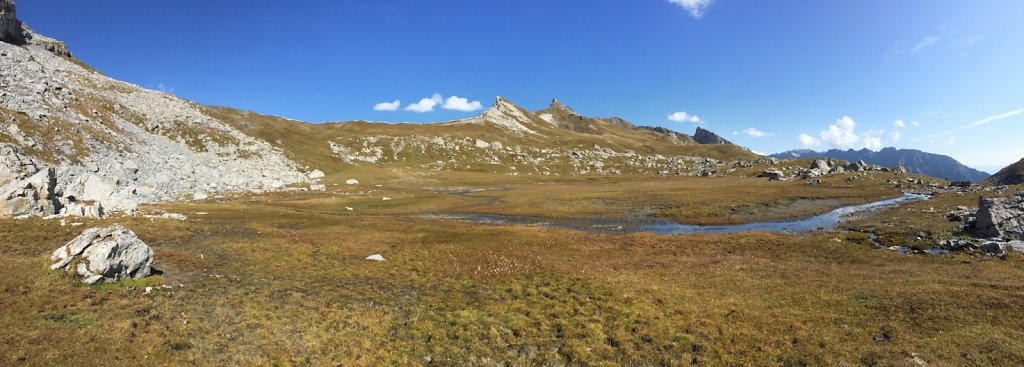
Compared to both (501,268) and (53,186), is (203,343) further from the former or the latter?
(53,186)

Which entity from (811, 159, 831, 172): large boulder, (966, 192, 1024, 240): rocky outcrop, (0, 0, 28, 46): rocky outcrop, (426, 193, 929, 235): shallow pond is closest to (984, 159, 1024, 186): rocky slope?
(811, 159, 831, 172): large boulder

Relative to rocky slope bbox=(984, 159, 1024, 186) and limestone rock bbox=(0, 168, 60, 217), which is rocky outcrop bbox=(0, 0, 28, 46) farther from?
rocky slope bbox=(984, 159, 1024, 186)

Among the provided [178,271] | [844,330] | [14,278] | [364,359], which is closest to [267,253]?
[178,271]

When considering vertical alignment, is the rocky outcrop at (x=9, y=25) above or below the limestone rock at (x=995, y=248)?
above

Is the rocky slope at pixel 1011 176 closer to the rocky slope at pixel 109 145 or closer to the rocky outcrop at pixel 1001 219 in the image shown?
the rocky outcrop at pixel 1001 219

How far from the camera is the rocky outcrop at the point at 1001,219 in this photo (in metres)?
47.4

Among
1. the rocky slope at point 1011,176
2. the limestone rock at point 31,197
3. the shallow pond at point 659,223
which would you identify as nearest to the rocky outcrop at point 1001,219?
the shallow pond at point 659,223

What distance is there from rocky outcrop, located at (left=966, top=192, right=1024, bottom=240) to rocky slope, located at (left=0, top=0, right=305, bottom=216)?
96.1m

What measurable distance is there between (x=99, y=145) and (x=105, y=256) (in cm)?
9533

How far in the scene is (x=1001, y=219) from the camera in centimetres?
4891

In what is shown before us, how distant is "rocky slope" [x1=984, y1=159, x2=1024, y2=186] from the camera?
11581 cm

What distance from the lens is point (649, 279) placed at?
118 ft

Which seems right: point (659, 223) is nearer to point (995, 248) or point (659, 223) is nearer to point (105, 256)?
point (995, 248)

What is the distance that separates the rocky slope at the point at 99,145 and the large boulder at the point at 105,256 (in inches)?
852
